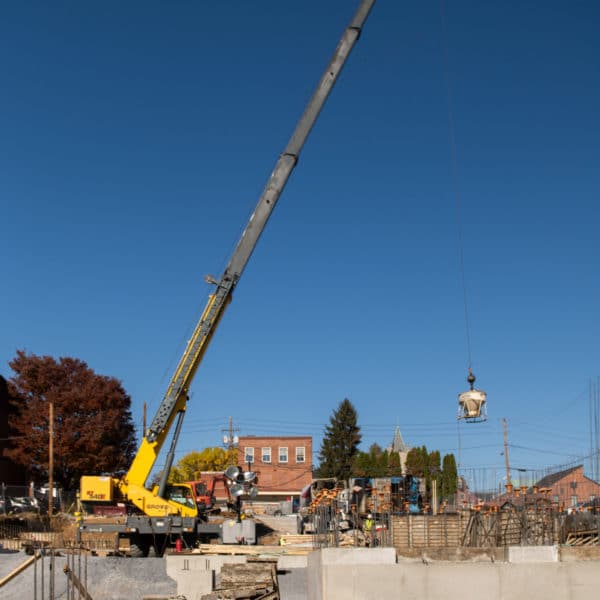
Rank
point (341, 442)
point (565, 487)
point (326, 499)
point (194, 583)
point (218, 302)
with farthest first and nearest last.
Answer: point (341, 442), point (565, 487), point (218, 302), point (326, 499), point (194, 583)

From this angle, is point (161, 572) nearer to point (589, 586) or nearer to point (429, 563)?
point (429, 563)

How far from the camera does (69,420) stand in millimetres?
53656

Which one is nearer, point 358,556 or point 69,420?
point 358,556

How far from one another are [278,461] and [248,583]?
163ft

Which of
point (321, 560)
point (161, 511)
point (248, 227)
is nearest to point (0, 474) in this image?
point (161, 511)

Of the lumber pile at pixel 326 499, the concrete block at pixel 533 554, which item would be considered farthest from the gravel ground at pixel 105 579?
the concrete block at pixel 533 554

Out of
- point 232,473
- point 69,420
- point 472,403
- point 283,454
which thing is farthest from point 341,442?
point 472,403

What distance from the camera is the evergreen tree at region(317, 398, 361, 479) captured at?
8225cm

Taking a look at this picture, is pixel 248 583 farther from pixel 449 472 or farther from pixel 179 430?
pixel 449 472

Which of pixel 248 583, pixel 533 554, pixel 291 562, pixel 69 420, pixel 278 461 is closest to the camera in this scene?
pixel 533 554

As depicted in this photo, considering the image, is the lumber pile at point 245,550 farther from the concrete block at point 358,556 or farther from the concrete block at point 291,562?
the concrete block at point 358,556

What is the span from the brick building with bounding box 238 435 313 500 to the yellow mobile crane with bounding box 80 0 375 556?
40621 mm

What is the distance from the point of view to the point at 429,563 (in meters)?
17.0

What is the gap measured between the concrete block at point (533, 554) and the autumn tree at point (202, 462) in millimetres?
70385
